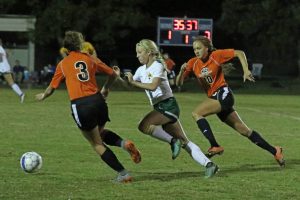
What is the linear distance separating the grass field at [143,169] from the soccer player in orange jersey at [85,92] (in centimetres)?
50

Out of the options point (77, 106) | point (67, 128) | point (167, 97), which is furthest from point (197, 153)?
point (67, 128)

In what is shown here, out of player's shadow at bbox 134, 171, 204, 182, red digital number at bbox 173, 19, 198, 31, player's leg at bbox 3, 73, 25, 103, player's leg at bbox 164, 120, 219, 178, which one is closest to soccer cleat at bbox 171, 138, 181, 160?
player's leg at bbox 164, 120, 219, 178

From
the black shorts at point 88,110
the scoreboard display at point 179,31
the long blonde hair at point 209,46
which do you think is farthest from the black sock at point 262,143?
the scoreboard display at point 179,31

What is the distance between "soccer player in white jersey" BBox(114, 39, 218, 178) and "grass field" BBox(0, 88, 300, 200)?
35cm

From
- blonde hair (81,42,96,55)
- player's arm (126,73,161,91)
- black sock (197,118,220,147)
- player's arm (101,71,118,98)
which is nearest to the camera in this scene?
player's arm (101,71,118,98)

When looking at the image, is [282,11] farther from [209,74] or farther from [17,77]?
[209,74]

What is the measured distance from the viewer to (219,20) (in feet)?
169

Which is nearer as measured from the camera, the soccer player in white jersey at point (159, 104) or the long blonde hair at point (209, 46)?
the soccer player in white jersey at point (159, 104)

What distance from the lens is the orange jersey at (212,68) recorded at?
10.4m

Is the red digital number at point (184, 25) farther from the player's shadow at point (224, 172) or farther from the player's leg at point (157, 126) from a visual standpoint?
the player's leg at point (157, 126)

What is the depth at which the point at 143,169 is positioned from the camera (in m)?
10.1

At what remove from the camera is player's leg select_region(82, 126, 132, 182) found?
8.70 meters

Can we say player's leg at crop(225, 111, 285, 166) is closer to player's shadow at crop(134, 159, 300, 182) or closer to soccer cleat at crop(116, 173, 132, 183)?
player's shadow at crop(134, 159, 300, 182)

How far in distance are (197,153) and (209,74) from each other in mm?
1532
